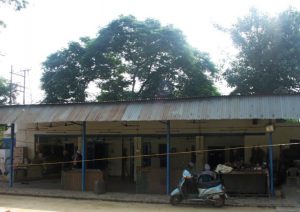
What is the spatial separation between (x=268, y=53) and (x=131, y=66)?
10265 mm

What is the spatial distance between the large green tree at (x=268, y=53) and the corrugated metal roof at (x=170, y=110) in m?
10.7

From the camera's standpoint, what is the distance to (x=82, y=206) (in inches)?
511

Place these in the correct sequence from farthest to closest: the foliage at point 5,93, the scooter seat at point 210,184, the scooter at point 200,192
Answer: the foliage at point 5,93, the scooter seat at point 210,184, the scooter at point 200,192

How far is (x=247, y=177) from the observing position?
14.2m

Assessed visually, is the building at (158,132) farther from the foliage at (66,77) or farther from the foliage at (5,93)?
the foliage at (5,93)

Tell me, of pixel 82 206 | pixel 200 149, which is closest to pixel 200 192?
pixel 82 206

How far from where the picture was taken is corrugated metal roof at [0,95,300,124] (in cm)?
1356

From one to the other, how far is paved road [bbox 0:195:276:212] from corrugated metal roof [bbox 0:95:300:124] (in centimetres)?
295

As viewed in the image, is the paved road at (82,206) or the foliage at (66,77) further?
the foliage at (66,77)

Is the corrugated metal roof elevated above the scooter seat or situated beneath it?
elevated above

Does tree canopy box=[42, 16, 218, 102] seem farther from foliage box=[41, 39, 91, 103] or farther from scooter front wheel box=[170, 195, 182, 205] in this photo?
scooter front wheel box=[170, 195, 182, 205]

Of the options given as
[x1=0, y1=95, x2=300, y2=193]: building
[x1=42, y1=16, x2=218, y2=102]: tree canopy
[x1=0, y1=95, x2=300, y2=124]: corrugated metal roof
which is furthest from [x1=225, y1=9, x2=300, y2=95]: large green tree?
[x1=0, y1=95, x2=300, y2=124]: corrugated metal roof

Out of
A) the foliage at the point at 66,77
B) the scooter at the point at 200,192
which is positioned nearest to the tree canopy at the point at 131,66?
the foliage at the point at 66,77

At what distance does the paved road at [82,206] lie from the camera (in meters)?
12.2
